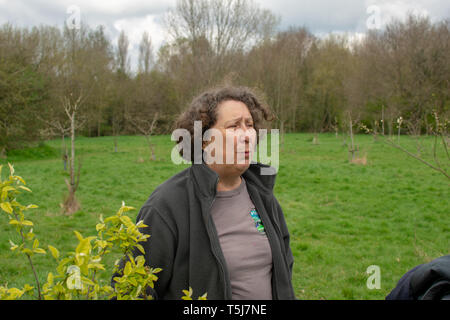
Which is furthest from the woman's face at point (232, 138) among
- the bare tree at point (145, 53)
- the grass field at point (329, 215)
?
the bare tree at point (145, 53)

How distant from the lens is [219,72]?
27.3 m

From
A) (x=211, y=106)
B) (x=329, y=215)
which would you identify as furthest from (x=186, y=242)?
(x=329, y=215)

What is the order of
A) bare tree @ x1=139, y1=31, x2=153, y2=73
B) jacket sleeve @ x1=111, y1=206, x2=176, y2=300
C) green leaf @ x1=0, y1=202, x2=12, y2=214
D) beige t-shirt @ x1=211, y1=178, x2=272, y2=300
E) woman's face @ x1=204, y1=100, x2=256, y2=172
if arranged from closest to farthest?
green leaf @ x1=0, y1=202, x2=12, y2=214 → jacket sleeve @ x1=111, y1=206, x2=176, y2=300 → beige t-shirt @ x1=211, y1=178, x2=272, y2=300 → woman's face @ x1=204, y1=100, x2=256, y2=172 → bare tree @ x1=139, y1=31, x2=153, y2=73

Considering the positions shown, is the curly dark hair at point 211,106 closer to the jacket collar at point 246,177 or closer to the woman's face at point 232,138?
the woman's face at point 232,138

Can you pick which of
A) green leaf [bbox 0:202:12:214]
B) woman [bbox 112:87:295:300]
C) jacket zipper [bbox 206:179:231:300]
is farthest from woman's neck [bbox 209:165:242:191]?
green leaf [bbox 0:202:12:214]

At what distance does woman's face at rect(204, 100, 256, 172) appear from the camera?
2037 mm

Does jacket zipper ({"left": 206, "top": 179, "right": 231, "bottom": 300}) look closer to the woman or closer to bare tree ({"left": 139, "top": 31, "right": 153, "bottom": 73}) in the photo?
the woman

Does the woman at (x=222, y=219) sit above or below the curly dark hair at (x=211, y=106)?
below

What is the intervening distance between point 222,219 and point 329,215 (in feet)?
20.9

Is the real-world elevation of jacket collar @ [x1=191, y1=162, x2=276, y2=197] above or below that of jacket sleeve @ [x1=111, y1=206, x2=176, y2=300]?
above

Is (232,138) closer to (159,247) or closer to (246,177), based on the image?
(246,177)

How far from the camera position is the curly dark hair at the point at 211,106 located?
6.99 feet

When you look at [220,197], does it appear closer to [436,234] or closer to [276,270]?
[276,270]

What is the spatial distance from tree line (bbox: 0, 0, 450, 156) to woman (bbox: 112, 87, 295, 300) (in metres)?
16.9
